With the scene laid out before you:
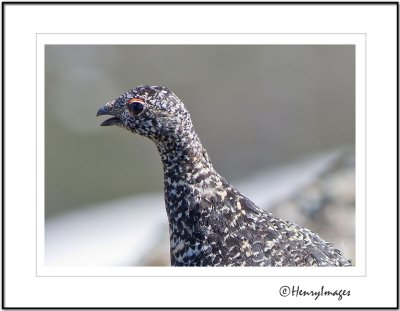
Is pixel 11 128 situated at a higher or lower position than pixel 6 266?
higher

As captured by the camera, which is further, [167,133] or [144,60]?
[144,60]

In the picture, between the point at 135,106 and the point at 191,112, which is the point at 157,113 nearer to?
the point at 135,106

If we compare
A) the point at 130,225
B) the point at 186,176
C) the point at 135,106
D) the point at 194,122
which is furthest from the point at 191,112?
the point at 186,176

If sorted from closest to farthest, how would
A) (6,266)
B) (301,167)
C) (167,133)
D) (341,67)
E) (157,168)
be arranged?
1. (167,133)
2. (6,266)
3. (341,67)
4. (301,167)
5. (157,168)

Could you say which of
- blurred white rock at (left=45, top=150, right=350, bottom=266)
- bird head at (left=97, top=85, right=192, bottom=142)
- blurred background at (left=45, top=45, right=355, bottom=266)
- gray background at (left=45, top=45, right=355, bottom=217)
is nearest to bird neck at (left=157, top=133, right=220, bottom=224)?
bird head at (left=97, top=85, right=192, bottom=142)

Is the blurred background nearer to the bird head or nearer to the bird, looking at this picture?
the bird

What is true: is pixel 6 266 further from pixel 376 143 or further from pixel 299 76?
pixel 299 76

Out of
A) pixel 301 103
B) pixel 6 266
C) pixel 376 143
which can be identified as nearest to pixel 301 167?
pixel 301 103
